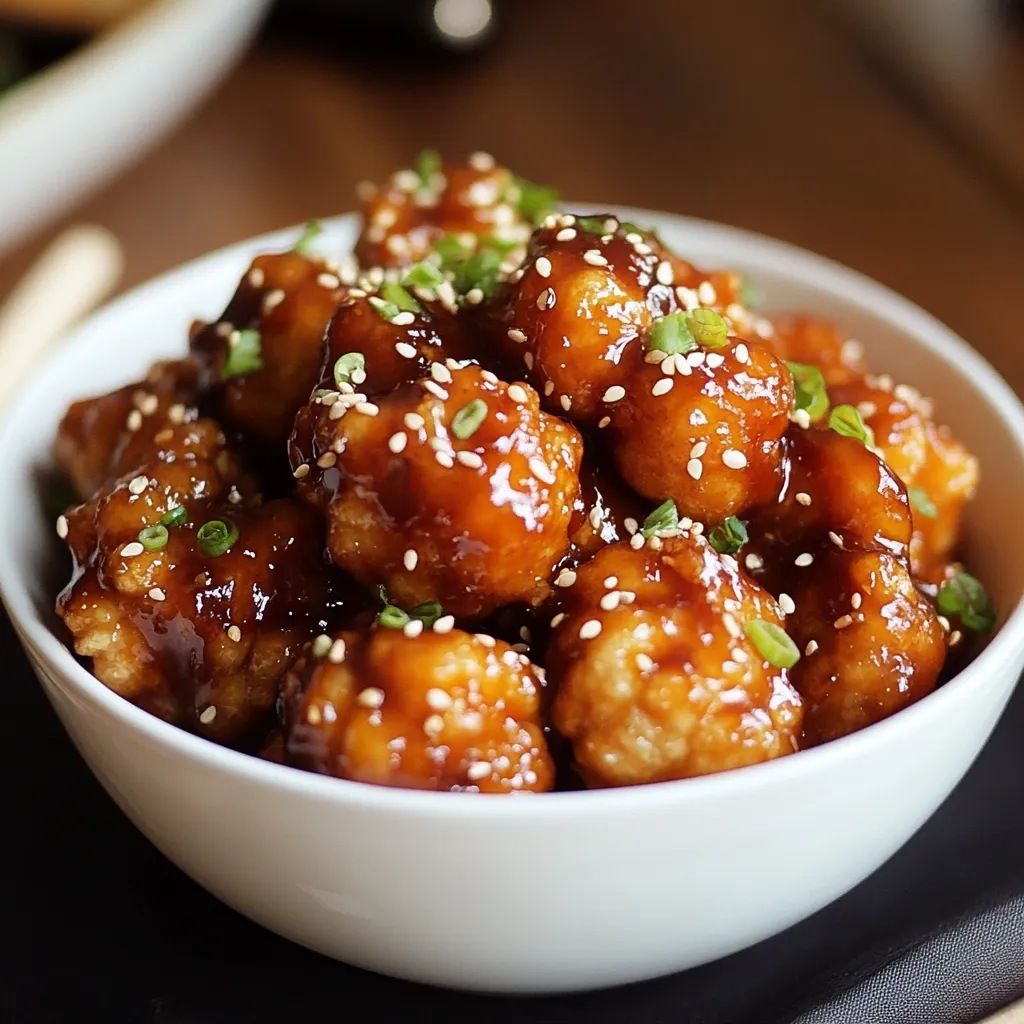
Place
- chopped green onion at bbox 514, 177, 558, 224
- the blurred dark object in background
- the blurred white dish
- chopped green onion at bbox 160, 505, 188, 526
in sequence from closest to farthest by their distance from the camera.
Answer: chopped green onion at bbox 160, 505, 188, 526, chopped green onion at bbox 514, 177, 558, 224, the blurred white dish, the blurred dark object in background

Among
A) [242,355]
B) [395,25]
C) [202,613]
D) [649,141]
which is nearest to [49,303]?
[242,355]

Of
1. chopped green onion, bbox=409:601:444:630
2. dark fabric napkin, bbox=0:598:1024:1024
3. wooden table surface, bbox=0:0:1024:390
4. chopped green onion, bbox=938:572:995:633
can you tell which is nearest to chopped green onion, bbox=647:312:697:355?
→ chopped green onion, bbox=409:601:444:630

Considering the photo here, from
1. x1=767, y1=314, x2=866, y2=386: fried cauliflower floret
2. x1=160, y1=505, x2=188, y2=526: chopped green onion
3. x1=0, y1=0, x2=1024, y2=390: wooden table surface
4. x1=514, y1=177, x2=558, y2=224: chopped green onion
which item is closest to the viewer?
x1=160, y1=505, x2=188, y2=526: chopped green onion

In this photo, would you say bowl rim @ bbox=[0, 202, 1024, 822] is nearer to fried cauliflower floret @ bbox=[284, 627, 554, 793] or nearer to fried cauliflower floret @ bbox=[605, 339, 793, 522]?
fried cauliflower floret @ bbox=[284, 627, 554, 793]

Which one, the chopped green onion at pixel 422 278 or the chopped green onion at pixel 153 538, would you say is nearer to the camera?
the chopped green onion at pixel 153 538

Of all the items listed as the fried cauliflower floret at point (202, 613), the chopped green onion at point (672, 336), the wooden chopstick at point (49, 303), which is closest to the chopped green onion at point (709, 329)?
the chopped green onion at point (672, 336)

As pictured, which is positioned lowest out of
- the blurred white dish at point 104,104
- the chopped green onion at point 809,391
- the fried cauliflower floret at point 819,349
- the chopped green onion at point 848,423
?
the blurred white dish at point 104,104

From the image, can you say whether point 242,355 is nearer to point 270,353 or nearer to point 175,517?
point 270,353

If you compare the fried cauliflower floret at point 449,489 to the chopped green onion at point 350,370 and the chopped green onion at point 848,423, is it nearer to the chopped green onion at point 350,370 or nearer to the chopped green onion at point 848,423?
the chopped green onion at point 350,370
